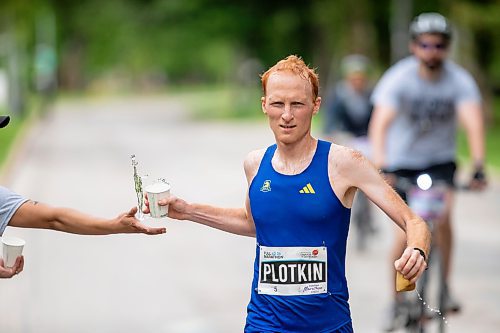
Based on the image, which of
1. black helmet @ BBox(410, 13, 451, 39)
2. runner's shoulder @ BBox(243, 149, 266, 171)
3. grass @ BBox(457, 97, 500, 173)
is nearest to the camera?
runner's shoulder @ BBox(243, 149, 266, 171)

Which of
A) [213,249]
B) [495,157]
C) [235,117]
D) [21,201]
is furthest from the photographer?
[235,117]

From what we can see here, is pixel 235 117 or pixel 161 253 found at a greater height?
pixel 235 117

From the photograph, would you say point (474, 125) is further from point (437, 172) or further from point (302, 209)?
point (302, 209)

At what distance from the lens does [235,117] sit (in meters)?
48.7

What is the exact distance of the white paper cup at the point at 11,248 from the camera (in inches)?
185

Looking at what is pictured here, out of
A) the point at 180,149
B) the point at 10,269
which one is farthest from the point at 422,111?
the point at 180,149

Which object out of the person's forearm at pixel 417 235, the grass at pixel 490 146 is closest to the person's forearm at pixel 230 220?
the person's forearm at pixel 417 235

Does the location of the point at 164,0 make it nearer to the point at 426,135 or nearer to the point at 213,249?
the point at 213,249

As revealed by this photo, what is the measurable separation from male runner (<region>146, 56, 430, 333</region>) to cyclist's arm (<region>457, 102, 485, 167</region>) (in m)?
3.38

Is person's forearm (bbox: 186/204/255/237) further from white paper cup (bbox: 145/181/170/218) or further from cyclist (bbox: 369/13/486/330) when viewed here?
cyclist (bbox: 369/13/486/330)

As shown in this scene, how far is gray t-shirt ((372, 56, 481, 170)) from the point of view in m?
8.00

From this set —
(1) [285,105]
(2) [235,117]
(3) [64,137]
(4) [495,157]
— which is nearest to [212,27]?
(2) [235,117]

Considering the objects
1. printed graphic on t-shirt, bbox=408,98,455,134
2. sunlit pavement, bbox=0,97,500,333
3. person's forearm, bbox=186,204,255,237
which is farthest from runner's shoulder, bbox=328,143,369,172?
sunlit pavement, bbox=0,97,500,333

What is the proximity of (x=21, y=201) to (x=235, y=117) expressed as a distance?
43.8 m
